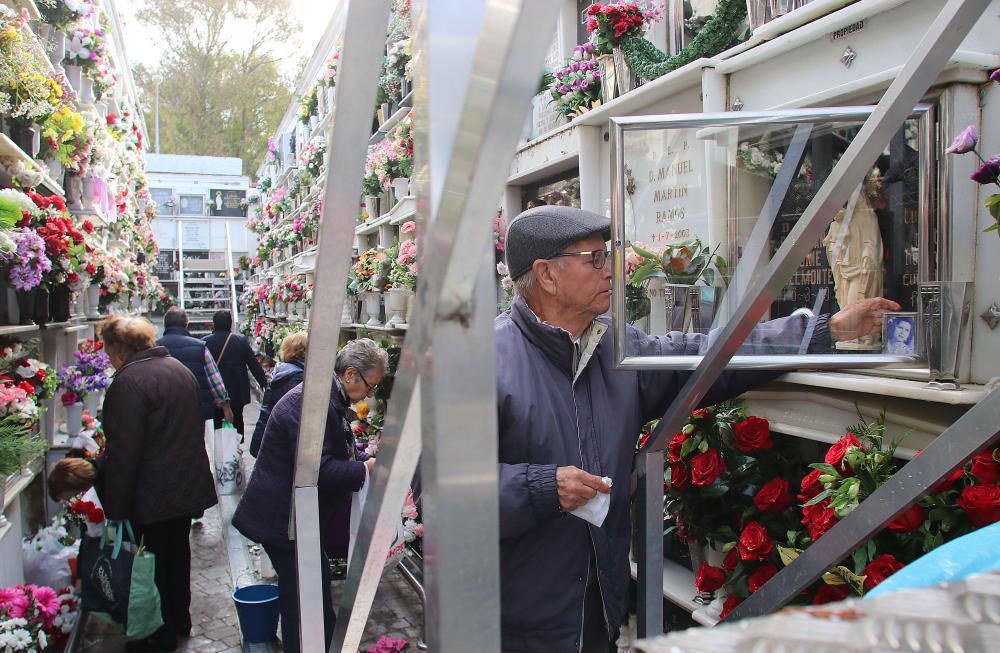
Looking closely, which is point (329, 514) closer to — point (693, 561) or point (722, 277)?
point (693, 561)

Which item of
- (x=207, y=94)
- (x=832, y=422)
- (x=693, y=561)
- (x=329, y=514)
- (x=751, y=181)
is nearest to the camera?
(x=751, y=181)

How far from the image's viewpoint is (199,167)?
1201 inches

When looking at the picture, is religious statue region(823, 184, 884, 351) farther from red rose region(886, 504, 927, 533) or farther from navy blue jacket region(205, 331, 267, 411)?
navy blue jacket region(205, 331, 267, 411)

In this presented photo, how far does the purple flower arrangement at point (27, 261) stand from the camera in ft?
15.0

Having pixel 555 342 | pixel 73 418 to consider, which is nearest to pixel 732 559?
pixel 555 342

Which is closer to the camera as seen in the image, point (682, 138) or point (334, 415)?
point (682, 138)

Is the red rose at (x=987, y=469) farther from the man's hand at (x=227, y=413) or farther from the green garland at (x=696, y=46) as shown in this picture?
the man's hand at (x=227, y=413)

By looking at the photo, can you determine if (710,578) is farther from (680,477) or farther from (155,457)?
(155,457)

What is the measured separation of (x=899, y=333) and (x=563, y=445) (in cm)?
98

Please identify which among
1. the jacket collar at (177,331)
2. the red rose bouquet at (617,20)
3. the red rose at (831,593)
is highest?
the red rose bouquet at (617,20)

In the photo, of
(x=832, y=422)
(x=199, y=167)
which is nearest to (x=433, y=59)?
(x=832, y=422)

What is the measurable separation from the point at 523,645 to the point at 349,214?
4.06ft

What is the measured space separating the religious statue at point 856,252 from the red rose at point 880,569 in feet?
2.54

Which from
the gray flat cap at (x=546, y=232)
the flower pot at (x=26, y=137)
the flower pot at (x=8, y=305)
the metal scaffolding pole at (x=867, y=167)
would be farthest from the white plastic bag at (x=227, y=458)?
the metal scaffolding pole at (x=867, y=167)
